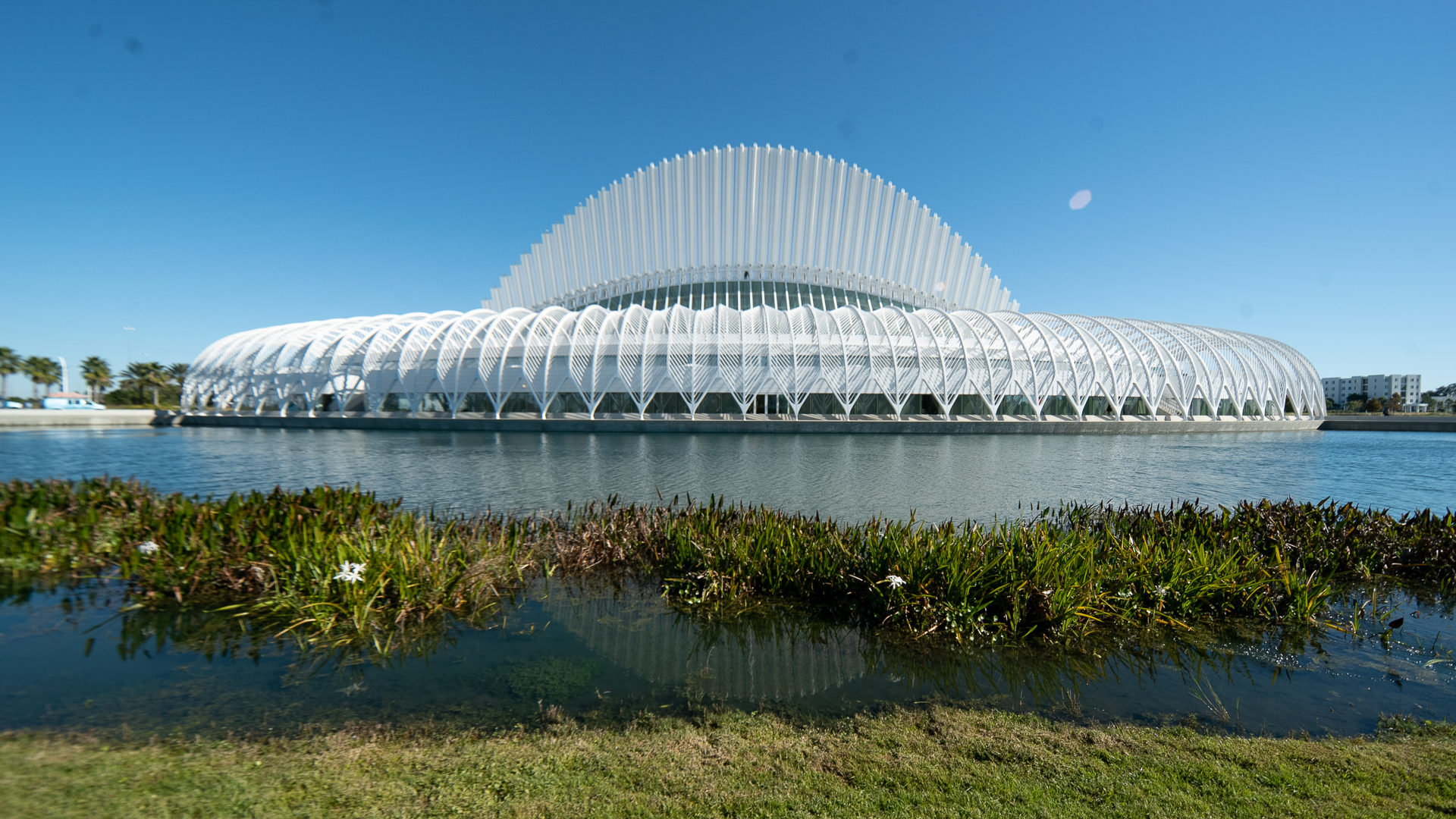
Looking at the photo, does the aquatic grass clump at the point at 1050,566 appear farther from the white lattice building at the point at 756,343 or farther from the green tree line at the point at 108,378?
the green tree line at the point at 108,378

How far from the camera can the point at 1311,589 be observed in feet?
27.2

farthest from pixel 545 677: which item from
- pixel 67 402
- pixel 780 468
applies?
pixel 67 402

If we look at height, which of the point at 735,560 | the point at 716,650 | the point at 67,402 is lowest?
the point at 716,650

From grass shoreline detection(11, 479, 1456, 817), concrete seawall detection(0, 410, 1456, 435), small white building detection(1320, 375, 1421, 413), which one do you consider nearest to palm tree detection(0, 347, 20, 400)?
concrete seawall detection(0, 410, 1456, 435)

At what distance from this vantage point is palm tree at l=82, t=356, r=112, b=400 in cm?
7000

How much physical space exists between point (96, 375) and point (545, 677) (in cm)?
10044

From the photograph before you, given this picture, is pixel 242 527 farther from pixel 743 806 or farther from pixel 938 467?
pixel 938 467

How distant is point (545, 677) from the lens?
20.1 feet

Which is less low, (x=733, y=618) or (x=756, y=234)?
(x=756, y=234)

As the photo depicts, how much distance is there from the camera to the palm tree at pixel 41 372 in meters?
66.8

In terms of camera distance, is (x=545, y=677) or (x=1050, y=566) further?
(x=1050, y=566)

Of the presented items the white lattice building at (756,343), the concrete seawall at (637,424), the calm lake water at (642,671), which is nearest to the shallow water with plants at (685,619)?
the calm lake water at (642,671)

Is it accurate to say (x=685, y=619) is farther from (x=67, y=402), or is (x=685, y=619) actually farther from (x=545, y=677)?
(x=67, y=402)

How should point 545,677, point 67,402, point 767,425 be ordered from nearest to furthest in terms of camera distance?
point 545,677 → point 767,425 → point 67,402
